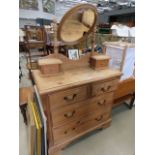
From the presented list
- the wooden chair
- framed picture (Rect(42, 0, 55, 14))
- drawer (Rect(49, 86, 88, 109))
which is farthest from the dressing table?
framed picture (Rect(42, 0, 55, 14))

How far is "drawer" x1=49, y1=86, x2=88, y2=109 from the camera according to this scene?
44.9 inches

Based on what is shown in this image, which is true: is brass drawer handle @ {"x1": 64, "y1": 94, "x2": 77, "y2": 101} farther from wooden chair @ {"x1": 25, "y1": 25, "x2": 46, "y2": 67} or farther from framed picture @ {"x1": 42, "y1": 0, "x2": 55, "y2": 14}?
framed picture @ {"x1": 42, "y1": 0, "x2": 55, "y2": 14}

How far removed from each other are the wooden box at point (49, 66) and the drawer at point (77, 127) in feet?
1.78

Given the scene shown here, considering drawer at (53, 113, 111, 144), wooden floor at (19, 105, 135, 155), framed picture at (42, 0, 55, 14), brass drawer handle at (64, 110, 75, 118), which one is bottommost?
wooden floor at (19, 105, 135, 155)

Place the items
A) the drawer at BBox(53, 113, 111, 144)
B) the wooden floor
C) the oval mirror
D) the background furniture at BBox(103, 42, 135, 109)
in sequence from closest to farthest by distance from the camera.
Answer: the oval mirror, the drawer at BBox(53, 113, 111, 144), the wooden floor, the background furniture at BBox(103, 42, 135, 109)

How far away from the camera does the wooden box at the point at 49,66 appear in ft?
4.02

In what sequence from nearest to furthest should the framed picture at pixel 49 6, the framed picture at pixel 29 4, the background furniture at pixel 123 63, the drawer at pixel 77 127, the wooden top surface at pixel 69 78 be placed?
the wooden top surface at pixel 69 78 → the drawer at pixel 77 127 → the background furniture at pixel 123 63 → the framed picture at pixel 29 4 → the framed picture at pixel 49 6

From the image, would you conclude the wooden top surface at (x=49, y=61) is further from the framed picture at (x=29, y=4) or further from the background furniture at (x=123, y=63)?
the framed picture at (x=29, y=4)

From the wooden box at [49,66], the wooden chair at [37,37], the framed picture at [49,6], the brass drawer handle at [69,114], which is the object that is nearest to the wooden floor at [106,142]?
the brass drawer handle at [69,114]

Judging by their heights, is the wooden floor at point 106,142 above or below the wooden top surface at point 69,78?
below

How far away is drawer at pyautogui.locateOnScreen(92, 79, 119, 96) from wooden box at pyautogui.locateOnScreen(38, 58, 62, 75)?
1.28 ft

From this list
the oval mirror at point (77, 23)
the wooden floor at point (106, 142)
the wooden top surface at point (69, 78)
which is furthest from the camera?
the wooden floor at point (106, 142)
